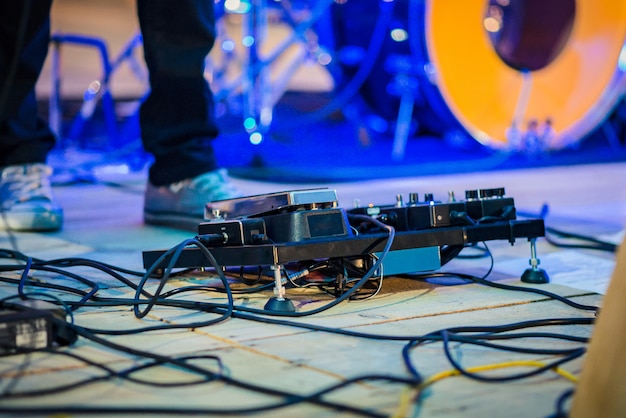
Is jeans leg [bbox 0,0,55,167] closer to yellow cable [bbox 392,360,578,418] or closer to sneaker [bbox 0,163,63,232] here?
sneaker [bbox 0,163,63,232]

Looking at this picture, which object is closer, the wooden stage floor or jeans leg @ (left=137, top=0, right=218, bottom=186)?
the wooden stage floor

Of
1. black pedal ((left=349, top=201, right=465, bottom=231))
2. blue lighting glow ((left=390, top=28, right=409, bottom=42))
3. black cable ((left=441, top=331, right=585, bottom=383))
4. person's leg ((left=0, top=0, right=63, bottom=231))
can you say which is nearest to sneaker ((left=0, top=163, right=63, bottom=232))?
person's leg ((left=0, top=0, right=63, bottom=231))

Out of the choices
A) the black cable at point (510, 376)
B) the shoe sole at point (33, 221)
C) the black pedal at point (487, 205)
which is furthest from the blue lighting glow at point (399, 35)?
the black cable at point (510, 376)

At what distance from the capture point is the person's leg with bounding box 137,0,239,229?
69.8 inches

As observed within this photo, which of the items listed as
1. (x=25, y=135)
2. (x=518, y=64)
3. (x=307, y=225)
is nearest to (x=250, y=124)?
(x=518, y=64)

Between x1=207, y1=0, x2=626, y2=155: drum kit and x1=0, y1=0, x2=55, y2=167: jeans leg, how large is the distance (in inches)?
67.5

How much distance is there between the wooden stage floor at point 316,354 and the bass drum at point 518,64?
2.05 meters

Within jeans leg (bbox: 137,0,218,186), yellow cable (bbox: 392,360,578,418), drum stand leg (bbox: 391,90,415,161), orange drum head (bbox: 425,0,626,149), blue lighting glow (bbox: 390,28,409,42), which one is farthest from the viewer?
drum stand leg (bbox: 391,90,415,161)

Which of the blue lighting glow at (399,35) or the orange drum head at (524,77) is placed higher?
the blue lighting glow at (399,35)

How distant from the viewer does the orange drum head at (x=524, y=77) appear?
3459 millimetres

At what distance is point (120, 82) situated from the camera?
5.94 meters

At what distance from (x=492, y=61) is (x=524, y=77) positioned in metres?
0.22

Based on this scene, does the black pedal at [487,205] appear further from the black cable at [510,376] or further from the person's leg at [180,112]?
the person's leg at [180,112]

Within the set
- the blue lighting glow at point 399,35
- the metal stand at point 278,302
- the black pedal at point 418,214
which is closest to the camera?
the metal stand at point 278,302
